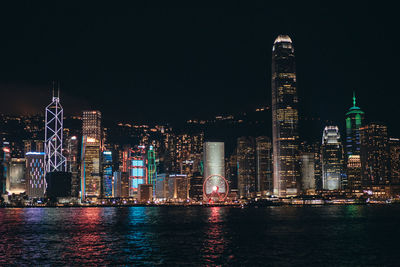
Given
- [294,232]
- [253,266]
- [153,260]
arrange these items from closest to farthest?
[253,266] < [153,260] < [294,232]

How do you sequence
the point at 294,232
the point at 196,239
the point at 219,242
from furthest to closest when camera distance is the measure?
the point at 294,232 → the point at 196,239 → the point at 219,242

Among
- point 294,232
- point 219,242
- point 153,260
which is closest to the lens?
point 153,260

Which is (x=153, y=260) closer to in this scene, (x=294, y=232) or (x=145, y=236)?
(x=145, y=236)

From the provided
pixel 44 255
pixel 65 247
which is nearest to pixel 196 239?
pixel 65 247

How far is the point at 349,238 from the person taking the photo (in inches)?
3273

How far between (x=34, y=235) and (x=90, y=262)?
38829 millimetres

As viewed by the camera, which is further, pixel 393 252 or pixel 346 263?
pixel 393 252

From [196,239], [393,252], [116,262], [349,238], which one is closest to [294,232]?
[349,238]

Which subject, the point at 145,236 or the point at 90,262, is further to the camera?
the point at 145,236

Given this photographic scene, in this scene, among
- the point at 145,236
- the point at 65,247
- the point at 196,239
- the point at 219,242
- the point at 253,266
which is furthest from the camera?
the point at 145,236

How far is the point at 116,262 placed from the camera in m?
56.5

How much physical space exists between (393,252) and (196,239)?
99.4 feet

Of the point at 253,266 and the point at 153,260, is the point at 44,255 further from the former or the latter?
the point at 253,266

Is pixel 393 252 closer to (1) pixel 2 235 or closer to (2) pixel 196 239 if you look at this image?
(2) pixel 196 239
